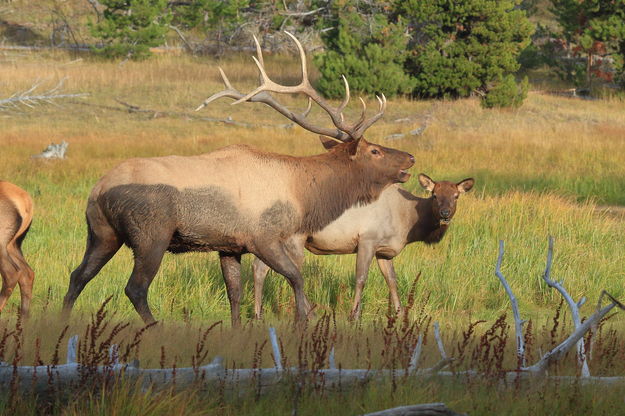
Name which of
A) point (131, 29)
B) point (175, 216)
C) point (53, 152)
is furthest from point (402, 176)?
point (131, 29)

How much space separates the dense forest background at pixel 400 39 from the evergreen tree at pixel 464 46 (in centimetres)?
3

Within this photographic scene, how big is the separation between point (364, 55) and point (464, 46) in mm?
3126

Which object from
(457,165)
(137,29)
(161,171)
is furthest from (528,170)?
(137,29)

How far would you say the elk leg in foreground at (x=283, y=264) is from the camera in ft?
24.2

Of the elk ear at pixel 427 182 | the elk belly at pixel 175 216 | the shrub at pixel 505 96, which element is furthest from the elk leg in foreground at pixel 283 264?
the shrub at pixel 505 96

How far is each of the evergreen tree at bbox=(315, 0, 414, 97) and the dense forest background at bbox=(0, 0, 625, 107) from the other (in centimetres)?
3

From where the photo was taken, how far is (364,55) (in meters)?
29.1

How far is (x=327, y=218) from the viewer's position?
8.01m

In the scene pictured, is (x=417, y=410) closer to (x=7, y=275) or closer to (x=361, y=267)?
(x=361, y=267)

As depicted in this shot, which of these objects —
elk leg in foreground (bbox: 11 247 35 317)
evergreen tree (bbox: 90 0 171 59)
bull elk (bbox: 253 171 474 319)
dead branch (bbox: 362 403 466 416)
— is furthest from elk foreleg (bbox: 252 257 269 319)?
evergreen tree (bbox: 90 0 171 59)

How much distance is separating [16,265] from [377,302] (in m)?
3.34

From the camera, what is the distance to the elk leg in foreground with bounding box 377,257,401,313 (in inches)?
360

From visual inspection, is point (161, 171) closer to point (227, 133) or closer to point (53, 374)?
point (53, 374)

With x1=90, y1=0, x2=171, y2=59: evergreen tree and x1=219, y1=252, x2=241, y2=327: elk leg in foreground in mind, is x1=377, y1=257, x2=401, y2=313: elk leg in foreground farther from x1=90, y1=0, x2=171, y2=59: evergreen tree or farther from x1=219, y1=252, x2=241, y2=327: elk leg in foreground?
x1=90, y1=0, x2=171, y2=59: evergreen tree
